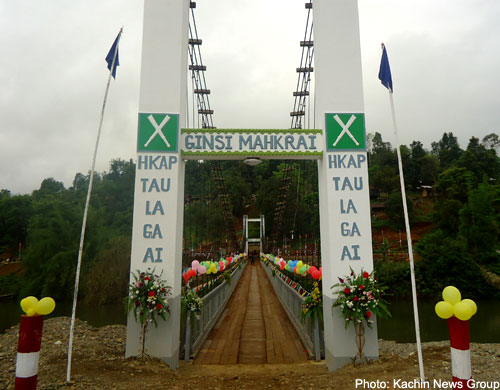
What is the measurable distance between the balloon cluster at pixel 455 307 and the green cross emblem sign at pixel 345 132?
241 cm

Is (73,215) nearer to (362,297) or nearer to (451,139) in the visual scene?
(362,297)

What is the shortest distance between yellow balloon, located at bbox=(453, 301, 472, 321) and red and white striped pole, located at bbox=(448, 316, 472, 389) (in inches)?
2.1

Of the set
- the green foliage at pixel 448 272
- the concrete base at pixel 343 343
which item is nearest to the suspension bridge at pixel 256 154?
the concrete base at pixel 343 343

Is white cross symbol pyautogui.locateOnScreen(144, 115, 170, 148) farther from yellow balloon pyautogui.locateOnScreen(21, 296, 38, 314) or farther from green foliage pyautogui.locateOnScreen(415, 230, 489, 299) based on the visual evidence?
green foliage pyautogui.locateOnScreen(415, 230, 489, 299)

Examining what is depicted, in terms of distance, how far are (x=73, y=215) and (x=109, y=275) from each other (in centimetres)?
582

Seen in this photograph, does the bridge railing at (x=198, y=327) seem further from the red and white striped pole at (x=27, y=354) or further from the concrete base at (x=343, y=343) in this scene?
the red and white striped pole at (x=27, y=354)

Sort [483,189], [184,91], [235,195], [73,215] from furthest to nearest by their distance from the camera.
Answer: [235,195]
[483,189]
[73,215]
[184,91]

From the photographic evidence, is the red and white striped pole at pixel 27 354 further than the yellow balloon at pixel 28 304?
No

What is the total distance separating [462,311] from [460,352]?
28cm

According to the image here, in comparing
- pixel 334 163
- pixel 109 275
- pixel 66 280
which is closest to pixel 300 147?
pixel 334 163

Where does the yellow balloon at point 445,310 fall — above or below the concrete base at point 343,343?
above

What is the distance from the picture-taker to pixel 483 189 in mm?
25094

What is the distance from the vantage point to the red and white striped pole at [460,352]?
7.46 ft

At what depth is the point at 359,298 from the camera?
3.96 m
